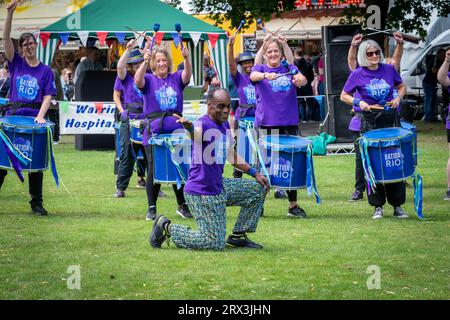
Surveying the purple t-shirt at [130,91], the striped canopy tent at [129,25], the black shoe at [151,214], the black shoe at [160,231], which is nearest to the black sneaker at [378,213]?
the black shoe at [151,214]

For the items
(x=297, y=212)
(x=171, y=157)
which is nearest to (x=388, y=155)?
(x=297, y=212)

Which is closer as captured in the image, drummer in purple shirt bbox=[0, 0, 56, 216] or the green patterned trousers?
the green patterned trousers

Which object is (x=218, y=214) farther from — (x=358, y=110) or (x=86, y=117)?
(x=86, y=117)

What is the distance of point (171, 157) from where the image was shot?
11.1m

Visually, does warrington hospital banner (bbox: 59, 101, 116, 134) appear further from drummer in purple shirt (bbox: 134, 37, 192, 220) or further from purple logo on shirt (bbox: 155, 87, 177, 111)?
purple logo on shirt (bbox: 155, 87, 177, 111)

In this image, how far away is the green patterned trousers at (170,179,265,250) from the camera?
8.97 metres

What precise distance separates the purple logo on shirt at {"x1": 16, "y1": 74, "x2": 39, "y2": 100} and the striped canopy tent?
9641 millimetres

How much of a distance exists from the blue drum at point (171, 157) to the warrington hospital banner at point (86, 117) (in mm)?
10729

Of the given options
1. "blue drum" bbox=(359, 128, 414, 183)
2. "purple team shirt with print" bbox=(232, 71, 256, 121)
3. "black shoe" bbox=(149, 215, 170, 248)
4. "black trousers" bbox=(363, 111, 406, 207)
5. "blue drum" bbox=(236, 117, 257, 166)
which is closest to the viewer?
"black shoe" bbox=(149, 215, 170, 248)

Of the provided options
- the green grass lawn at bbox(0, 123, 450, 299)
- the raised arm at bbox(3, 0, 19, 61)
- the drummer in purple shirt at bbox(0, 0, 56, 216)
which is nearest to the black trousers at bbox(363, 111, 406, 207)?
the green grass lawn at bbox(0, 123, 450, 299)

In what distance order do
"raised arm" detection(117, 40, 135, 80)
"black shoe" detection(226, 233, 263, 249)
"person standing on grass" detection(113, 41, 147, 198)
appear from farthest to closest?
1. "person standing on grass" detection(113, 41, 147, 198)
2. "raised arm" detection(117, 40, 135, 80)
3. "black shoe" detection(226, 233, 263, 249)

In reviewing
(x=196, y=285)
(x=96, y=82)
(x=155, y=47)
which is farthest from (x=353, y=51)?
(x=96, y=82)

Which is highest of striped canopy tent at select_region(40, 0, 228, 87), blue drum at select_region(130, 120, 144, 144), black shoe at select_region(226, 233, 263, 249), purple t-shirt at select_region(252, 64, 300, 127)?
striped canopy tent at select_region(40, 0, 228, 87)
